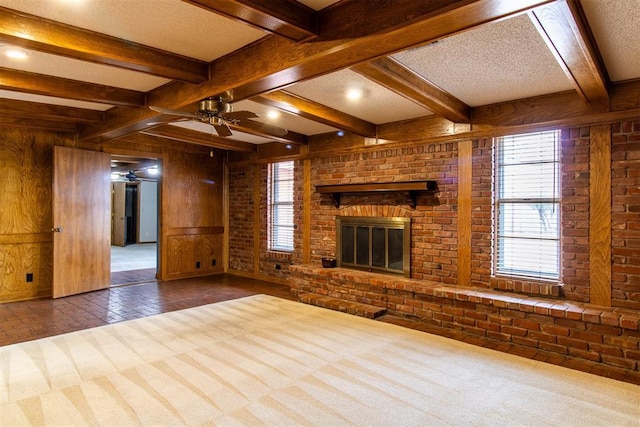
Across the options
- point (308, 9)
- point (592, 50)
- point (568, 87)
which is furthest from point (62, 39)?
point (568, 87)

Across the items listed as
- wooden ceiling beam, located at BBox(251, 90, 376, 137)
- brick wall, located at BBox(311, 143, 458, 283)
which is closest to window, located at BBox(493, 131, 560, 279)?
brick wall, located at BBox(311, 143, 458, 283)

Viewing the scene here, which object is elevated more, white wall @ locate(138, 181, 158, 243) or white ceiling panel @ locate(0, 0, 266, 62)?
white ceiling panel @ locate(0, 0, 266, 62)

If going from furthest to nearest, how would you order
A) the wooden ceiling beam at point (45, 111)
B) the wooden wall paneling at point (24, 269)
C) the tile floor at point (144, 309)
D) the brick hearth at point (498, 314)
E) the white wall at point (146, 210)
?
the white wall at point (146, 210), the wooden wall paneling at point (24, 269), the wooden ceiling beam at point (45, 111), the tile floor at point (144, 309), the brick hearth at point (498, 314)

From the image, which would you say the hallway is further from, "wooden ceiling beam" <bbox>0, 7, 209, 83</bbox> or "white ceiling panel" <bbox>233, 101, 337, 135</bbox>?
"wooden ceiling beam" <bbox>0, 7, 209, 83</bbox>

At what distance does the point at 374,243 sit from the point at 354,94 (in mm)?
2220

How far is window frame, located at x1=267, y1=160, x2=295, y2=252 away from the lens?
670cm

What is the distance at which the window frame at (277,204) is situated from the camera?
670cm

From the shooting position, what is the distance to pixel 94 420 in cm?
232

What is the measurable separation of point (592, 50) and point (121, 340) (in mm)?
4529

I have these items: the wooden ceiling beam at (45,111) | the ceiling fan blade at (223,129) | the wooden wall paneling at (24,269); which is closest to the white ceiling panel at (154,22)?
the ceiling fan blade at (223,129)

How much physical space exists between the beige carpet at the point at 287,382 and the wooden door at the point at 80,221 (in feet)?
6.32

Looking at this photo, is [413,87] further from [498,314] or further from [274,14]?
[498,314]

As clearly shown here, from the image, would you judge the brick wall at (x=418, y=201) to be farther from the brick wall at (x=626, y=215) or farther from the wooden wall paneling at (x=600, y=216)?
the brick wall at (x=626, y=215)

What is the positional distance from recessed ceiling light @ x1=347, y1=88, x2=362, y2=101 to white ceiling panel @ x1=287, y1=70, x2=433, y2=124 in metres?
0.04
